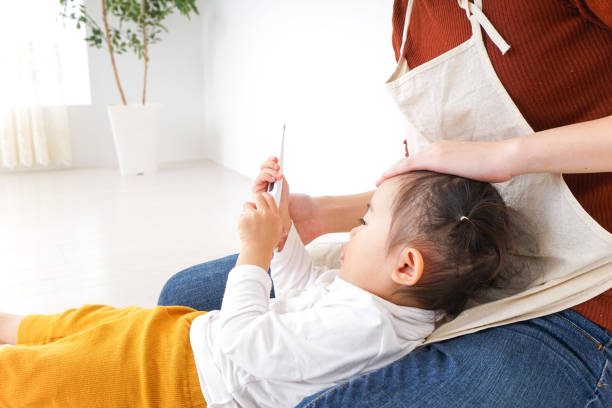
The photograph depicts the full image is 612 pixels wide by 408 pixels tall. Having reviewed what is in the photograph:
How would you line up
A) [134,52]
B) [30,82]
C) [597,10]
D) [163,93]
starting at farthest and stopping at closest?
[163,93] < [134,52] < [30,82] < [597,10]

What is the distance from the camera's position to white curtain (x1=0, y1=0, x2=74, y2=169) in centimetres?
375

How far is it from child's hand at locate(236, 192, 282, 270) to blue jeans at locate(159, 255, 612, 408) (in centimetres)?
25

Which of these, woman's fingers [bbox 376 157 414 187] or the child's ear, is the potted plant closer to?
woman's fingers [bbox 376 157 414 187]

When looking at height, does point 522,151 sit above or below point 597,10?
below

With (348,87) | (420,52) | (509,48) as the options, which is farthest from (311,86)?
(509,48)

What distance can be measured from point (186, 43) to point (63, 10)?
91 cm

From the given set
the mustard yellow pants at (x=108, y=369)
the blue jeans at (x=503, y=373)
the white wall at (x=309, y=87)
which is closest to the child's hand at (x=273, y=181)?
the mustard yellow pants at (x=108, y=369)

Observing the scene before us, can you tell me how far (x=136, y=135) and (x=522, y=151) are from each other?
3438 mm

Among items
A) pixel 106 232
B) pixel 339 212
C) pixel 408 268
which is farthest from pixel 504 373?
pixel 106 232

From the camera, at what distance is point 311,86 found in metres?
2.76

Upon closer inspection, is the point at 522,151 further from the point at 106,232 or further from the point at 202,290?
the point at 106,232

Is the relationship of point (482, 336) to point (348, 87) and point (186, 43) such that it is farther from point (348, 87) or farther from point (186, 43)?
point (186, 43)

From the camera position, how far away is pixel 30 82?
381 centimetres

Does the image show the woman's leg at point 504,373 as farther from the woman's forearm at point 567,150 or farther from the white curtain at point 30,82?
the white curtain at point 30,82
